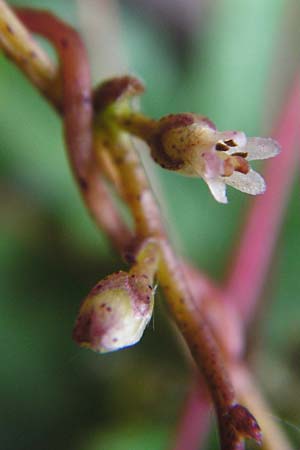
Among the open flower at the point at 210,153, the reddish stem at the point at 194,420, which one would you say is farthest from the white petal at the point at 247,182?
the reddish stem at the point at 194,420

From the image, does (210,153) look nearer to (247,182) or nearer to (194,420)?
(247,182)

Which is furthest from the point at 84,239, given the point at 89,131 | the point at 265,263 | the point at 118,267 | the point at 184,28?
the point at 184,28

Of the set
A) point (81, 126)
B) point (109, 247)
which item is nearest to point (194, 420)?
point (109, 247)

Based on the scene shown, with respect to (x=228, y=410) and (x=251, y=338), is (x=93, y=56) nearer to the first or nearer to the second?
(x=251, y=338)

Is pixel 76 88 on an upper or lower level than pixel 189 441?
upper

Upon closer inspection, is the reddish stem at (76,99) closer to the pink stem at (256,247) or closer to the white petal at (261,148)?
the white petal at (261,148)
